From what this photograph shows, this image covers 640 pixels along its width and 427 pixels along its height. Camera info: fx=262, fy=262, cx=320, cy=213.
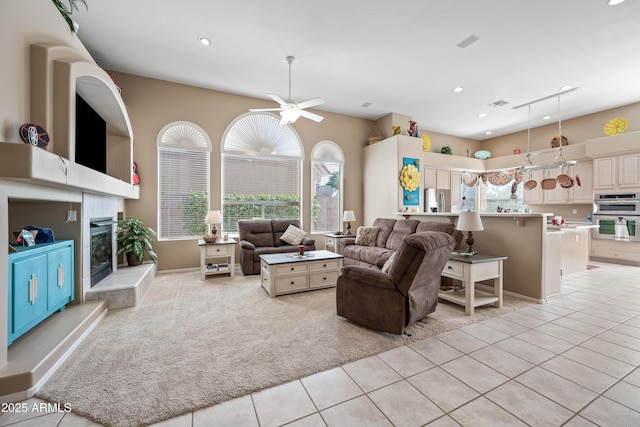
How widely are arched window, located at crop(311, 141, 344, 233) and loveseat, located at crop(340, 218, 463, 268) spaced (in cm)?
110

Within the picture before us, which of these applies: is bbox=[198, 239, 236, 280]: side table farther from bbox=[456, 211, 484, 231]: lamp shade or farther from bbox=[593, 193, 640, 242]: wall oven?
bbox=[593, 193, 640, 242]: wall oven

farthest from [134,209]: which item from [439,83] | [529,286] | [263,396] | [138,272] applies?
[529,286]

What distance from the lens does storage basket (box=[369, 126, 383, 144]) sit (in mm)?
6642

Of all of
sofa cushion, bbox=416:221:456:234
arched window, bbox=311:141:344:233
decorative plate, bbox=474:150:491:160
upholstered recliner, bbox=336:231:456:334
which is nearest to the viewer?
upholstered recliner, bbox=336:231:456:334

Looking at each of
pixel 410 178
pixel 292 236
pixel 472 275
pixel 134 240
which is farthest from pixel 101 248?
pixel 410 178

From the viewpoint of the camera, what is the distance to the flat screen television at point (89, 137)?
9.57 ft

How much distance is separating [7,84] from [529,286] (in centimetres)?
578

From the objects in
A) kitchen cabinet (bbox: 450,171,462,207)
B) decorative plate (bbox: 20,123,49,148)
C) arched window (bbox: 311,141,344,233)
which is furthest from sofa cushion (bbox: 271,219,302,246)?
kitchen cabinet (bbox: 450,171,462,207)

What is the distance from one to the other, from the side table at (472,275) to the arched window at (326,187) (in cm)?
352

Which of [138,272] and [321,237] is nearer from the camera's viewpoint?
[138,272]

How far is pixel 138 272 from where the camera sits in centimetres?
401

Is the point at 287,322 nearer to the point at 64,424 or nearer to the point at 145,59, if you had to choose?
the point at 64,424

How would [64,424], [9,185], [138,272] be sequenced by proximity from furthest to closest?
[138,272], [9,185], [64,424]

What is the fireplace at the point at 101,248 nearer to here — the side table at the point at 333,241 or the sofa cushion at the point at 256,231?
the sofa cushion at the point at 256,231
